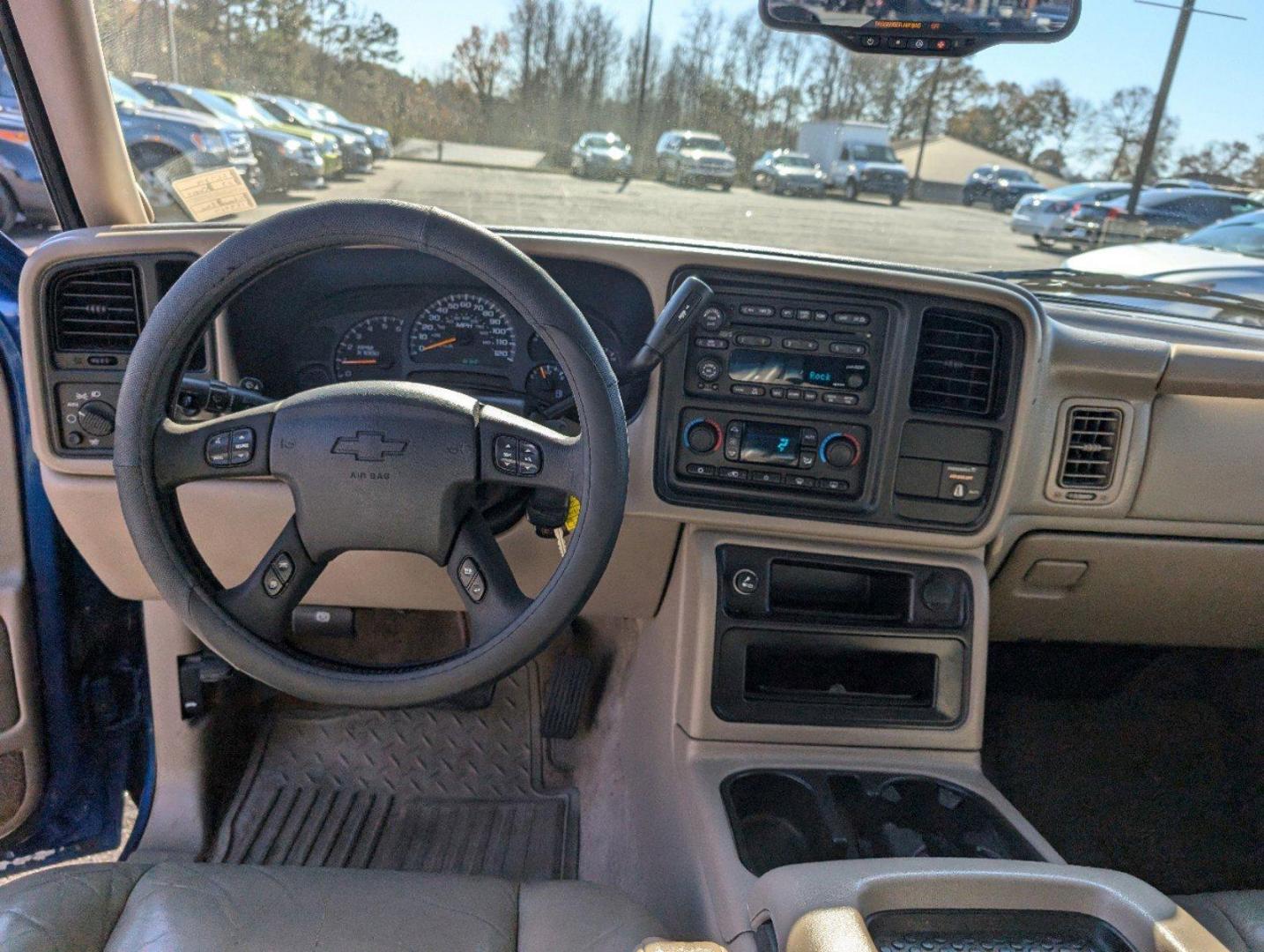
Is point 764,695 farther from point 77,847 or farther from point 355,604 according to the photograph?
point 77,847

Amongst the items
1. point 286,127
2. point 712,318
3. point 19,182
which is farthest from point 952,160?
point 19,182

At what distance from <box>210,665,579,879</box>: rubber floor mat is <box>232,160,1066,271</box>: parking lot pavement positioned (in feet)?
4.51

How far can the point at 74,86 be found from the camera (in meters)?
1.96

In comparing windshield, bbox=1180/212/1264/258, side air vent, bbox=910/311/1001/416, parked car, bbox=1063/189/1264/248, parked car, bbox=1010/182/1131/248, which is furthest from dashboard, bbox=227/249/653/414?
windshield, bbox=1180/212/1264/258

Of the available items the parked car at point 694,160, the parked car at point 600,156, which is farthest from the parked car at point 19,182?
the parked car at point 694,160

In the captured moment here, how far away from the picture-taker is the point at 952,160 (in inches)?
78.2

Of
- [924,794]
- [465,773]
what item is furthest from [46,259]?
[924,794]

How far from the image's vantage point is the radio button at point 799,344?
1.91 m

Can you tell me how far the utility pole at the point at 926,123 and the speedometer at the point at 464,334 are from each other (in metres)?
0.85

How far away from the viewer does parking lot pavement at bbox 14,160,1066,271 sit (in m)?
1.96

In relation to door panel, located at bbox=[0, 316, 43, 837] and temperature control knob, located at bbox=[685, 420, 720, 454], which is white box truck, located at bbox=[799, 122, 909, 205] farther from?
door panel, located at bbox=[0, 316, 43, 837]

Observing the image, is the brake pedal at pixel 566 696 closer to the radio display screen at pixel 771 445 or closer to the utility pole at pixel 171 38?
the radio display screen at pixel 771 445

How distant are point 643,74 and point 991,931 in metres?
1.54

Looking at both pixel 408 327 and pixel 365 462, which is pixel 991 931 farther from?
pixel 408 327
